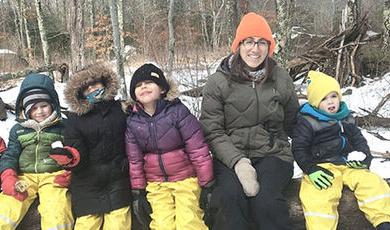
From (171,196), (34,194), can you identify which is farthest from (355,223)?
(34,194)

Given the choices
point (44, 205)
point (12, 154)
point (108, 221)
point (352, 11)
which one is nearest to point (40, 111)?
point (12, 154)

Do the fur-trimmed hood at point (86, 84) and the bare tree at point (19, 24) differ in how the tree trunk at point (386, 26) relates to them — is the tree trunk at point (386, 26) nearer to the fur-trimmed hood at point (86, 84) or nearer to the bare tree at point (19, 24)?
the fur-trimmed hood at point (86, 84)

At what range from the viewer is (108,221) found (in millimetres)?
2848

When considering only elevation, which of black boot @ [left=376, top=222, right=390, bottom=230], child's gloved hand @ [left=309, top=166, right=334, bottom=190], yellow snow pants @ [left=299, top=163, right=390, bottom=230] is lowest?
black boot @ [left=376, top=222, right=390, bottom=230]

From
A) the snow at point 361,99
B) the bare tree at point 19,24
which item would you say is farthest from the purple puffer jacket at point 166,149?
the bare tree at point 19,24

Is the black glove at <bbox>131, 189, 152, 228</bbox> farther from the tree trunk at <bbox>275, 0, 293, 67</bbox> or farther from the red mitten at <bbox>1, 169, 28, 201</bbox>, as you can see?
the tree trunk at <bbox>275, 0, 293, 67</bbox>

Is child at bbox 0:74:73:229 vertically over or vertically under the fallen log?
over

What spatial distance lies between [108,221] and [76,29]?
219 inches

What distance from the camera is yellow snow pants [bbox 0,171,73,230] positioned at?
9.23ft

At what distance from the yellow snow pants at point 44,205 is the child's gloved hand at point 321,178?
171 centimetres

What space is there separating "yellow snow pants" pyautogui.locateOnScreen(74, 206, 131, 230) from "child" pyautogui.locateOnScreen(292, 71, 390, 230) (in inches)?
48.4

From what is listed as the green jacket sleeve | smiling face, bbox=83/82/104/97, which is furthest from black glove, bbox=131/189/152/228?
the green jacket sleeve

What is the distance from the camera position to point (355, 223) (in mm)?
Result: 2955

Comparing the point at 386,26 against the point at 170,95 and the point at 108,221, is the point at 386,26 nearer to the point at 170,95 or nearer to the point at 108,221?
the point at 170,95
